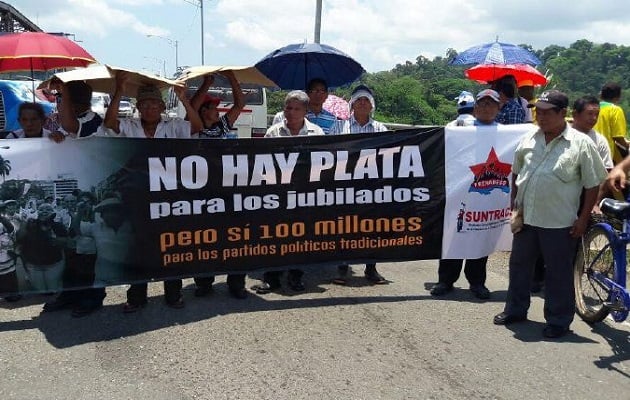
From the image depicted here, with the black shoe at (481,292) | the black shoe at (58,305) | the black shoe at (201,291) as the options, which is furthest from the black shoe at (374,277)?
the black shoe at (58,305)

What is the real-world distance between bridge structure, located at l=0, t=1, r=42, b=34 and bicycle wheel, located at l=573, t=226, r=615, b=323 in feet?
127

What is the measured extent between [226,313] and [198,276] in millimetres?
431

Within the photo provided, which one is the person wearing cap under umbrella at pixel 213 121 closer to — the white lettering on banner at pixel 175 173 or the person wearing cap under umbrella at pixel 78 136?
the white lettering on banner at pixel 175 173

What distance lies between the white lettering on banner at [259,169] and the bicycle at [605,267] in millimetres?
2543

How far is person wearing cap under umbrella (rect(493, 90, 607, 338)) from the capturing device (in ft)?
13.6

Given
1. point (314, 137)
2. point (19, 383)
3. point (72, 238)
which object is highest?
point (314, 137)

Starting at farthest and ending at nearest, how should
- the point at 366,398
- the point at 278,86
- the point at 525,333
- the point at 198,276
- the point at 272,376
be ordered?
the point at 278,86 < the point at 198,276 < the point at 525,333 < the point at 272,376 < the point at 366,398

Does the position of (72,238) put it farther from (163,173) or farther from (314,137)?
(314,137)

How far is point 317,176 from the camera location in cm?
505

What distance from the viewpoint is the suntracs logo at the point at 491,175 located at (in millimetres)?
5277

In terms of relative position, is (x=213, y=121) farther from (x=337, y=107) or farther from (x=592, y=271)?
(x=592, y=271)

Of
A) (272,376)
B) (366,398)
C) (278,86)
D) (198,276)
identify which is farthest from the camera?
(278,86)

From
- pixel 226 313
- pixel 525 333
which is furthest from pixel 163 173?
pixel 525 333

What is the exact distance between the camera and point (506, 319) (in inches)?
181
